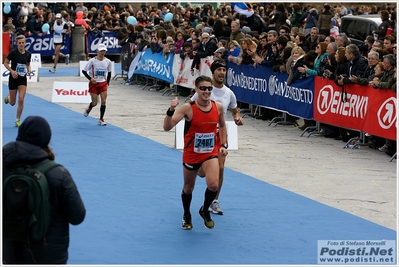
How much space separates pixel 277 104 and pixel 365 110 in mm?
3705

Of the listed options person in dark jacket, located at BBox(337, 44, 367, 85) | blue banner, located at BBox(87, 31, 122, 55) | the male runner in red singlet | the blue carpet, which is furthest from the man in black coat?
blue banner, located at BBox(87, 31, 122, 55)

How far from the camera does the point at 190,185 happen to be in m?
10.4

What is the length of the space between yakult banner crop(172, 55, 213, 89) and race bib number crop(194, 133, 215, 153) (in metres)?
12.5

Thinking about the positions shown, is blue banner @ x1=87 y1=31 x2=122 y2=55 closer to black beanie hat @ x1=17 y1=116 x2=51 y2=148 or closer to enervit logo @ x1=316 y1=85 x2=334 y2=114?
enervit logo @ x1=316 y1=85 x2=334 y2=114

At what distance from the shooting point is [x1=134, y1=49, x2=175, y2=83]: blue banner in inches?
1016

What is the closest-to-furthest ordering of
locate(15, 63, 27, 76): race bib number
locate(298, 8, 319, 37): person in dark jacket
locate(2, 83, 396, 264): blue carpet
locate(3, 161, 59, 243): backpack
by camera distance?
locate(3, 161, 59, 243): backpack, locate(2, 83, 396, 264): blue carpet, locate(15, 63, 27, 76): race bib number, locate(298, 8, 319, 37): person in dark jacket

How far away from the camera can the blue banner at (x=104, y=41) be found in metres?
36.3

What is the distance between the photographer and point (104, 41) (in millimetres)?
36625

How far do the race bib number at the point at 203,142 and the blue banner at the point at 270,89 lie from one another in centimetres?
799

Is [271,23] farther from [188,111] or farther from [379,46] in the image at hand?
[188,111]

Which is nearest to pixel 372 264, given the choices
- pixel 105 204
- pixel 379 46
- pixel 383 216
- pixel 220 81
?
pixel 383 216

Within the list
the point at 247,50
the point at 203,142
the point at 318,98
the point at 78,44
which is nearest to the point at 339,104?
the point at 318,98

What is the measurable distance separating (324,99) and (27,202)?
11527 mm

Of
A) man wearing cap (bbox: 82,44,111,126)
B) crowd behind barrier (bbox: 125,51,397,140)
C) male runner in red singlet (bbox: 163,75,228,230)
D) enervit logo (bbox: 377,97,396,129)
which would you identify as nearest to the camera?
male runner in red singlet (bbox: 163,75,228,230)
